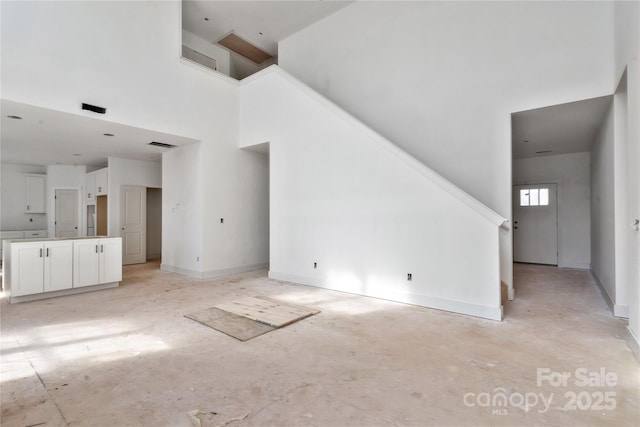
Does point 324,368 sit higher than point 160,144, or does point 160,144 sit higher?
point 160,144

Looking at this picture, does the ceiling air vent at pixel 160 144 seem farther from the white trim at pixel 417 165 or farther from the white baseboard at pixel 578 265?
the white baseboard at pixel 578 265

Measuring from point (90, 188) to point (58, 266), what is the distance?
17.6 feet

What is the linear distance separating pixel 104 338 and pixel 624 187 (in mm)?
6671

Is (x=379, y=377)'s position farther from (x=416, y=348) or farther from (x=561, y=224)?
(x=561, y=224)

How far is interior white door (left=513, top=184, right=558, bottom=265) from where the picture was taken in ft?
25.7

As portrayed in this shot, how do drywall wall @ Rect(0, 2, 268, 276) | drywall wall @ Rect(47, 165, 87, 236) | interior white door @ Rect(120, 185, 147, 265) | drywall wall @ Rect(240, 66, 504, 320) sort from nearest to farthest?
drywall wall @ Rect(240, 66, 504, 320)
drywall wall @ Rect(0, 2, 268, 276)
interior white door @ Rect(120, 185, 147, 265)
drywall wall @ Rect(47, 165, 87, 236)

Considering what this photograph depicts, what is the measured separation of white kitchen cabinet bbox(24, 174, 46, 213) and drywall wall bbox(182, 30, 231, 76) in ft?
21.9

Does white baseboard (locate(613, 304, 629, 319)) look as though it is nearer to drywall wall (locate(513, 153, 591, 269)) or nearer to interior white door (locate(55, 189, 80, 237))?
drywall wall (locate(513, 153, 591, 269))

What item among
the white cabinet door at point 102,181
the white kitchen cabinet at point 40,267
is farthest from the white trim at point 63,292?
the white cabinet door at point 102,181

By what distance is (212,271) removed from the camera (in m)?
6.69

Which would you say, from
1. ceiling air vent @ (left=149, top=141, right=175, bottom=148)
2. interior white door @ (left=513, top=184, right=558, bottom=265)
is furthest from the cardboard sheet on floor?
interior white door @ (left=513, top=184, right=558, bottom=265)

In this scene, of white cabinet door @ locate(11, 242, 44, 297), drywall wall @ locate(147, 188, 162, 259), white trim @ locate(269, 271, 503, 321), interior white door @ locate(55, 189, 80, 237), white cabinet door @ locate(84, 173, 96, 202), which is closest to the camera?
white trim @ locate(269, 271, 503, 321)

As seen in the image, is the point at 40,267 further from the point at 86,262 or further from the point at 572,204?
the point at 572,204

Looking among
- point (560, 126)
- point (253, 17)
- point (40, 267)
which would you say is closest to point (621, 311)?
point (560, 126)
